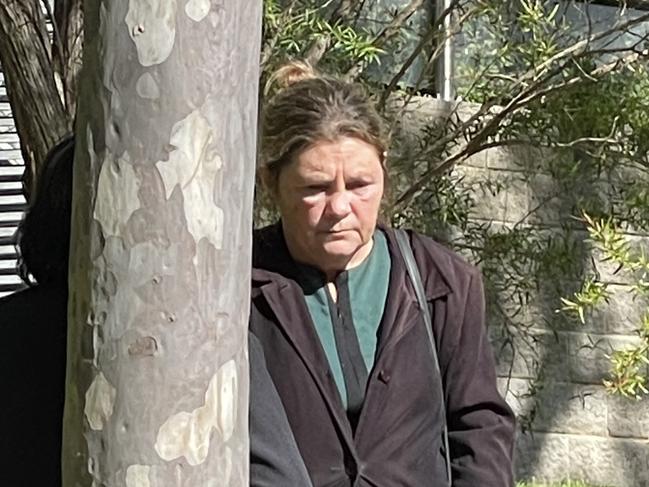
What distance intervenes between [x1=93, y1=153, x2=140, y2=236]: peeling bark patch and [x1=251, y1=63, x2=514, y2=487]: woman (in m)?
0.96

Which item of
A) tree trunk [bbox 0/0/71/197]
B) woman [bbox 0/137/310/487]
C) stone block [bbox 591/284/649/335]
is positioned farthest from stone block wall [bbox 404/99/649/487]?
woman [bbox 0/137/310/487]

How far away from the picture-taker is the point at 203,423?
6.90 feet

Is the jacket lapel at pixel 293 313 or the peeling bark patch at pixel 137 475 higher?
the jacket lapel at pixel 293 313

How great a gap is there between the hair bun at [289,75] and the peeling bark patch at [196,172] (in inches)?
51.4

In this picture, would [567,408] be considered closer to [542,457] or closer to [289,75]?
[542,457]

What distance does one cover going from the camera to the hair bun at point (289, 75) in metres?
3.39

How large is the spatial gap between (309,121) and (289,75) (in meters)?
0.36

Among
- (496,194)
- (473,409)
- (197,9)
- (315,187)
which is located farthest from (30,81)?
(197,9)

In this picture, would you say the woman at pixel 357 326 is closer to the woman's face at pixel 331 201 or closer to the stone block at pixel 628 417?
the woman's face at pixel 331 201

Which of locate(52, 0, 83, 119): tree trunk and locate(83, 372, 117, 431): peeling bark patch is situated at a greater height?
locate(52, 0, 83, 119): tree trunk

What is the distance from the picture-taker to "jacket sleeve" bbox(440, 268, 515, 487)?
3.08 m

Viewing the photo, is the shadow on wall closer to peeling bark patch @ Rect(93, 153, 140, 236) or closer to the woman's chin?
the woman's chin

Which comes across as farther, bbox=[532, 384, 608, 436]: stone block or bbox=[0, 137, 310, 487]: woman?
bbox=[532, 384, 608, 436]: stone block

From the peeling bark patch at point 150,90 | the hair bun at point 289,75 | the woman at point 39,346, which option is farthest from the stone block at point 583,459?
the peeling bark patch at point 150,90
